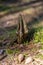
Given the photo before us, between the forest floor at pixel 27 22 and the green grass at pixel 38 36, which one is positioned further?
the green grass at pixel 38 36

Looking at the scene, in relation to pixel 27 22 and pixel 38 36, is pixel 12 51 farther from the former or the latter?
pixel 27 22

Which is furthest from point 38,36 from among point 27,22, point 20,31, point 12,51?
point 27,22

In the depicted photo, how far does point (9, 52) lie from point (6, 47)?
0.27 metres

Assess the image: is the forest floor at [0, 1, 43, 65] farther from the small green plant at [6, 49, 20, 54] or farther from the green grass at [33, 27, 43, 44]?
the green grass at [33, 27, 43, 44]

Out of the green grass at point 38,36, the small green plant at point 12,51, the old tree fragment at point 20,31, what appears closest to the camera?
the small green plant at point 12,51

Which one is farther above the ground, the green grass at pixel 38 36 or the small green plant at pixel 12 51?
the green grass at pixel 38 36

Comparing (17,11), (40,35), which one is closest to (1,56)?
(40,35)

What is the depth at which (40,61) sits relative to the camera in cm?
446

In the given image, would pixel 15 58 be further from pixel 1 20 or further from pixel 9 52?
pixel 1 20

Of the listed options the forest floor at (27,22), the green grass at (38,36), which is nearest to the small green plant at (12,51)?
the forest floor at (27,22)

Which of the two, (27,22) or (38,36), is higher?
(27,22)

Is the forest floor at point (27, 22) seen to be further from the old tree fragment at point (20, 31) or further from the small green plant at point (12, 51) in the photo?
the old tree fragment at point (20, 31)

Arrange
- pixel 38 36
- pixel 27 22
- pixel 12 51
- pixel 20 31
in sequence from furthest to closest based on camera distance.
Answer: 1. pixel 27 22
2. pixel 38 36
3. pixel 20 31
4. pixel 12 51

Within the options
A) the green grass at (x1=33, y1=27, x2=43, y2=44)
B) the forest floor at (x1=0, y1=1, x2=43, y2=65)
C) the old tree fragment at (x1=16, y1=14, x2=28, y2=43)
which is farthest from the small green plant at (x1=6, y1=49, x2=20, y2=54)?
the green grass at (x1=33, y1=27, x2=43, y2=44)
